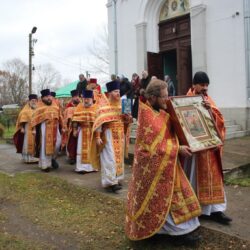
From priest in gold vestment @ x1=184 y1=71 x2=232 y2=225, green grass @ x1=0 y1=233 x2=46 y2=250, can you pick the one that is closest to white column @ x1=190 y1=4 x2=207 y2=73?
priest in gold vestment @ x1=184 y1=71 x2=232 y2=225

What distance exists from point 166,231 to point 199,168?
836mm

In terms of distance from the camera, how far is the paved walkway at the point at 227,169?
180 inches

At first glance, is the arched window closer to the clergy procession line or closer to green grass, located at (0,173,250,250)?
green grass, located at (0,173,250,250)

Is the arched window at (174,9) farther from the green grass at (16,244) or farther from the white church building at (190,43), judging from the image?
the green grass at (16,244)

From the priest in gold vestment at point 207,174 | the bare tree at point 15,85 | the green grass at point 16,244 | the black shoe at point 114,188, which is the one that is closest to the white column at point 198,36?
the black shoe at point 114,188

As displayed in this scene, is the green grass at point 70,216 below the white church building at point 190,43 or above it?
below

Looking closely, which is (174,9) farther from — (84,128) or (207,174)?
(207,174)

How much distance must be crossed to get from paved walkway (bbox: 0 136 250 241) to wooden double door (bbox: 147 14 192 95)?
382 cm

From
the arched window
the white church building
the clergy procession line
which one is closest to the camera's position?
the clergy procession line

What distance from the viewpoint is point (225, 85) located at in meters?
12.0

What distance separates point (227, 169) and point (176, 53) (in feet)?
27.7

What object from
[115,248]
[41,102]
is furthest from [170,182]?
[41,102]

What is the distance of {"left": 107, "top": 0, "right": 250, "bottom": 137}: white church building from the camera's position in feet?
37.6

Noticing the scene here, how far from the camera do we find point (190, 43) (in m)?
13.7
